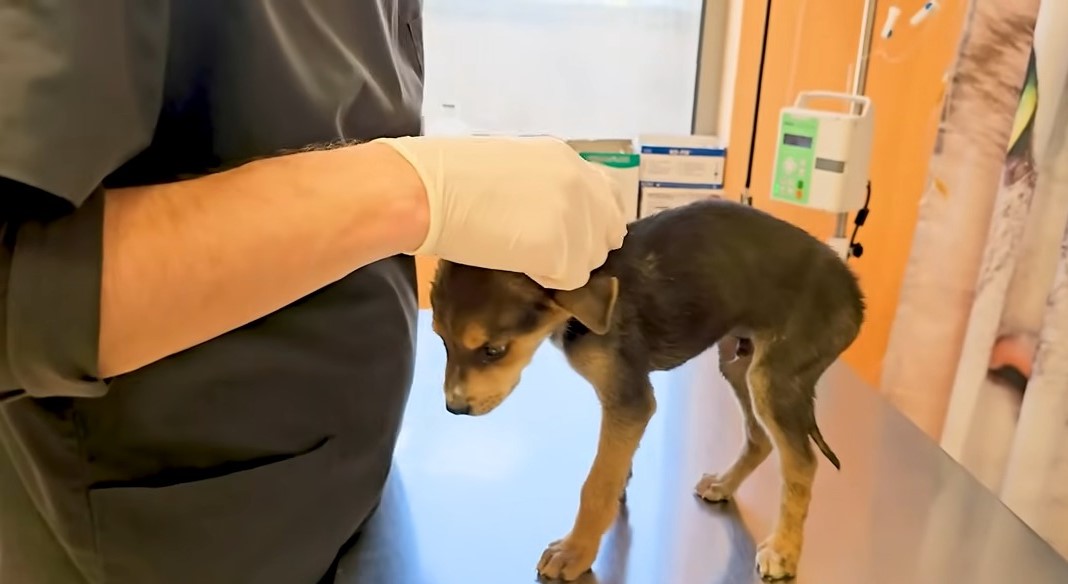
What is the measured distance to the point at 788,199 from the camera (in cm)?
160

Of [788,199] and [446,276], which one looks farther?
[788,199]

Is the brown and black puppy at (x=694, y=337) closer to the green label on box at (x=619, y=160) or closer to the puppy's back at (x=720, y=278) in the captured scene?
the puppy's back at (x=720, y=278)

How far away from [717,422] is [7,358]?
0.82m

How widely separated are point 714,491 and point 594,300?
30 cm

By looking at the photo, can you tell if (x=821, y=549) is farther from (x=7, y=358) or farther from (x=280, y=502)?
(x=7, y=358)

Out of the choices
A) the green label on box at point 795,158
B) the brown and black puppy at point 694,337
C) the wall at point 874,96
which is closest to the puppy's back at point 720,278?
the brown and black puppy at point 694,337

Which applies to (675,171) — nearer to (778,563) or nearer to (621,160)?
(621,160)

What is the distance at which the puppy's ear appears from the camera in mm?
775

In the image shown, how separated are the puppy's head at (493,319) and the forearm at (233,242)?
0.56 ft

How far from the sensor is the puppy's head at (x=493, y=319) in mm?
778

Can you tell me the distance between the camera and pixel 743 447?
37.9 inches

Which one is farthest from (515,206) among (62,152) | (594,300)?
(62,152)

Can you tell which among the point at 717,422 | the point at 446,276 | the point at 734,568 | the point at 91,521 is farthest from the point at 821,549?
the point at 91,521

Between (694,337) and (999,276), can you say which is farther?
(999,276)
